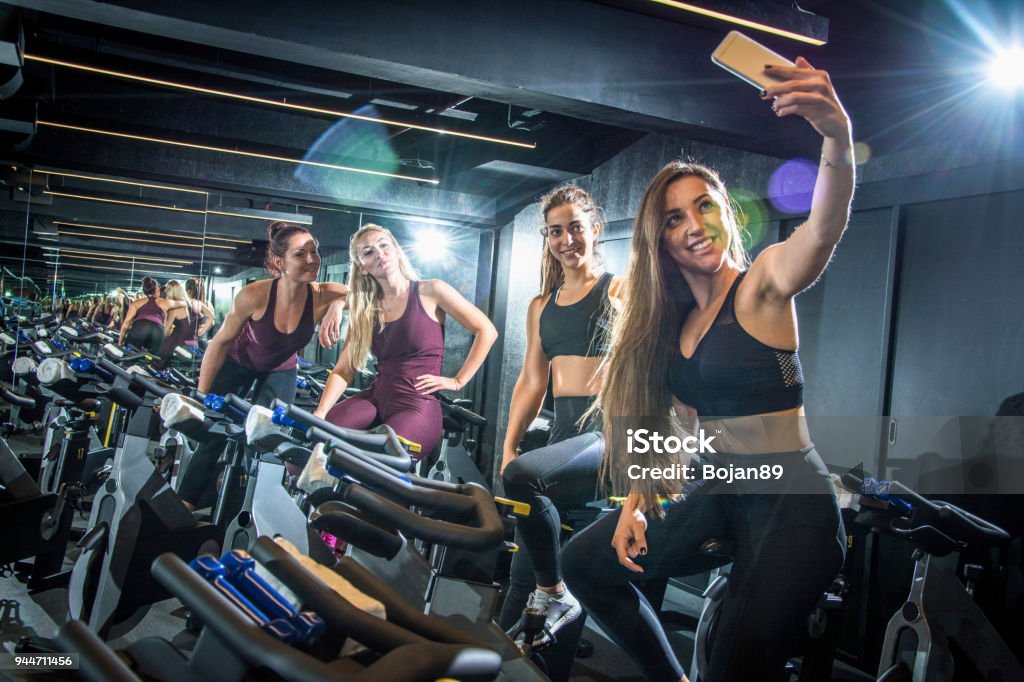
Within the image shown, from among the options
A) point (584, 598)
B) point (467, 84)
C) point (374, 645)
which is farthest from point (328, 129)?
point (374, 645)

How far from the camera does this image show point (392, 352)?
4531mm

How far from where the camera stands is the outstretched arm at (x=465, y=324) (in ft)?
15.5

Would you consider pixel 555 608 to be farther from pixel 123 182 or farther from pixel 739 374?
pixel 123 182

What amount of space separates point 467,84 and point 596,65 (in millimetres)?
593

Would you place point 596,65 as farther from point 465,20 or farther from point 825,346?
point 825,346

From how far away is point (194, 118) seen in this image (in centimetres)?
555

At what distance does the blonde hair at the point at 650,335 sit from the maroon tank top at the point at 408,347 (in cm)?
199

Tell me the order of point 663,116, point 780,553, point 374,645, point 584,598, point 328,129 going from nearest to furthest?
point 374,645, point 780,553, point 584,598, point 663,116, point 328,129

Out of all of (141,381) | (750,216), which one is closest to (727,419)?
(750,216)

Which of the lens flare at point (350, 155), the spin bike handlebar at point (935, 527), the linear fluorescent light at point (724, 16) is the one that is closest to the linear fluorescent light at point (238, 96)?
the lens flare at point (350, 155)

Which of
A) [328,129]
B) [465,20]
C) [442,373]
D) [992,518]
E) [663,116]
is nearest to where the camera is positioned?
[992,518]

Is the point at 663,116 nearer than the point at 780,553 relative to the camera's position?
No

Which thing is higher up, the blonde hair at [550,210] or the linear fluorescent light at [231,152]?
the linear fluorescent light at [231,152]

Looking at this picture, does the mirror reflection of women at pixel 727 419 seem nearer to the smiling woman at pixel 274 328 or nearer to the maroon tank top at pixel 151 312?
the smiling woman at pixel 274 328
